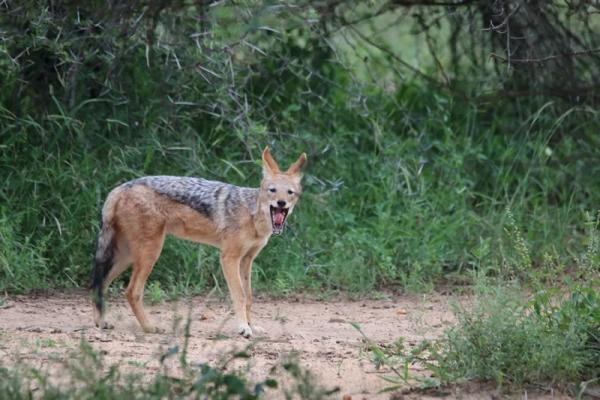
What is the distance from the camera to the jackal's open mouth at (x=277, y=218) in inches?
295

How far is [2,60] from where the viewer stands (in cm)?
838

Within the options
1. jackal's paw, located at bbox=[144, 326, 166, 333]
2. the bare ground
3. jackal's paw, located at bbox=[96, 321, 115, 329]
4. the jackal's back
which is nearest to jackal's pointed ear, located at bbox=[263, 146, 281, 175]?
the jackal's back

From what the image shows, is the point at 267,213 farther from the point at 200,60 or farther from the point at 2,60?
the point at 2,60

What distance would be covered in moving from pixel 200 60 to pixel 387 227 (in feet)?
6.47

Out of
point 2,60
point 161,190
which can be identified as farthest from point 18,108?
point 161,190

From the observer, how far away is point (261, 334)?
23.5 feet

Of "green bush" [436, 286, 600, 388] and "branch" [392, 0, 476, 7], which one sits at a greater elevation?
"branch" [392, 0, 476, 7]

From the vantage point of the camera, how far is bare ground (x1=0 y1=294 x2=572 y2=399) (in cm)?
573

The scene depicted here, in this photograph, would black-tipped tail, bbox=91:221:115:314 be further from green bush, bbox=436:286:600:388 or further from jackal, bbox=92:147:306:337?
green bush, bbox=436:286:600:388

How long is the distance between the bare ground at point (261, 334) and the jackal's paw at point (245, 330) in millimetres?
64

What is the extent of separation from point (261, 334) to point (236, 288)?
39 centimetres

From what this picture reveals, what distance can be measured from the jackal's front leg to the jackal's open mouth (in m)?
0.31

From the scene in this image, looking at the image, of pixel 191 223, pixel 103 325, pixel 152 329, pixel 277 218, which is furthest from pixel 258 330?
pixel 103 325

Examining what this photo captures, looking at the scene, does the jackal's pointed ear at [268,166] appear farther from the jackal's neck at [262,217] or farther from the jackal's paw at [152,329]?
→ the jackal's paw at [152,329]
